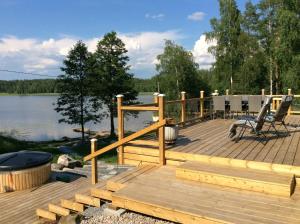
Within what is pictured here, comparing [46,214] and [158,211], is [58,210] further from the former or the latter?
[158,211]

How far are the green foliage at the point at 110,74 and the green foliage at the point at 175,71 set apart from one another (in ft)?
22.7

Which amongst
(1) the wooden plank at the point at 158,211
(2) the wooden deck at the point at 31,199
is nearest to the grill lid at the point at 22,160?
(2) the wooden deck at the point at 31,199

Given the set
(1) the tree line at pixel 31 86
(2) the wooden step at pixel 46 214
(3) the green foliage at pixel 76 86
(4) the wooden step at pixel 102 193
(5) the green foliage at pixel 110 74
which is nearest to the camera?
(4) the wooden step at pixel 102 193

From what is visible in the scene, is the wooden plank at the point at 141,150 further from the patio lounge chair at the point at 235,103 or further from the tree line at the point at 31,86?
the tree line at the point at 31,86

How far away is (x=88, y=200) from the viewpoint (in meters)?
4.88

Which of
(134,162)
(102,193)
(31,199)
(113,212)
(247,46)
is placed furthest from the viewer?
(247,46)

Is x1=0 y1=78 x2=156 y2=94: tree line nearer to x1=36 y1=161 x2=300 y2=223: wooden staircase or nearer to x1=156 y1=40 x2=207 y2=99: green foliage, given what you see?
x1=156 y1=40 x2=207 y2=99: green foliage

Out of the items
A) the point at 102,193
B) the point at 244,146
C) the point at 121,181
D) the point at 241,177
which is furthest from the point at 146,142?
the point at 241,177

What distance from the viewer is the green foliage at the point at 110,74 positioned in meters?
25.2

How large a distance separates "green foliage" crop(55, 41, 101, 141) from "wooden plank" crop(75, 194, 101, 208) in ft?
64.4

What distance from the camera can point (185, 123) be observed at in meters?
9.25

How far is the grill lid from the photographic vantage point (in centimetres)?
752

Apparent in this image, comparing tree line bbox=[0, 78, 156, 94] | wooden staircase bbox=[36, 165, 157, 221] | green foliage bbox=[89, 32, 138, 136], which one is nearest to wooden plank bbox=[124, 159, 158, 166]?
wooden staircase bbox=[36, 165, 157, 221]

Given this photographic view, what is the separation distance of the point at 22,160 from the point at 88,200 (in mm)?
3783
